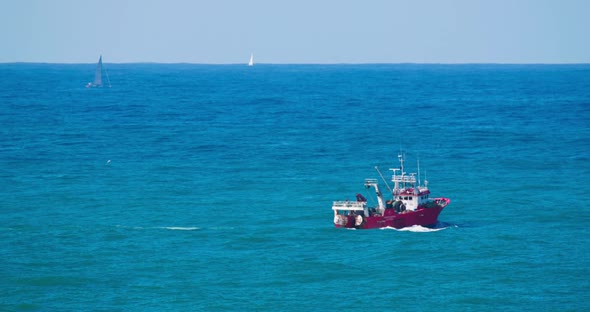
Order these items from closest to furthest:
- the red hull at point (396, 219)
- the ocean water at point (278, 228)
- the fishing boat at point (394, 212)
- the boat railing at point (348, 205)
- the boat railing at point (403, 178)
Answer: the ocean water at point (278, 228), the boat railing at point (348, 205), the fishing boat at point (394, 212), the red hull at point (396, 219), the boat railing at point (403, 178)

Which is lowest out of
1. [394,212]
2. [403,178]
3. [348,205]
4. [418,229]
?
[418,229]

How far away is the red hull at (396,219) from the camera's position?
297ft

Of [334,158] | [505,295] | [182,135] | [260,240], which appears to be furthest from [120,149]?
[505,295]

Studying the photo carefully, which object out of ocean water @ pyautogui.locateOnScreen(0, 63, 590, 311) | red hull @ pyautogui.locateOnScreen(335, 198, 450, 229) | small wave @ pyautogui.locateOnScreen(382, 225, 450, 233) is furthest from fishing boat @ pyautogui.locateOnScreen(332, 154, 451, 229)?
ocean water @ pyautogui.locateOnScreen(0, 63, 590, 311)

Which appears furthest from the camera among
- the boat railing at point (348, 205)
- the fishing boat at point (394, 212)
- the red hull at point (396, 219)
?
the red hull at point (396, 219)

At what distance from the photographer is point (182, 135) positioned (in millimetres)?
164875

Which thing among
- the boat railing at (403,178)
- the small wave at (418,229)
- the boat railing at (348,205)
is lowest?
the small wave at (418,229)

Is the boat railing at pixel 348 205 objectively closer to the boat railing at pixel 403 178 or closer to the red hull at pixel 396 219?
the red hull at pixel 396 219

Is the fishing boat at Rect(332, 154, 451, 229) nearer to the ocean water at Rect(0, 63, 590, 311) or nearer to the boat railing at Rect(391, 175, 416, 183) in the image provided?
the boat railing at Rect(391, 175, 416, 183)

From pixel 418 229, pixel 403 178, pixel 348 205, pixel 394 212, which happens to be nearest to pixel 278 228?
pixel 348 205

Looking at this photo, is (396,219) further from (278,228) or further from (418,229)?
(278,228)

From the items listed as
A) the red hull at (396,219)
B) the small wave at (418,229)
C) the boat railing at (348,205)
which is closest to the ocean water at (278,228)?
the small wave at (418,229)

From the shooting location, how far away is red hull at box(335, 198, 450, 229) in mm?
90500

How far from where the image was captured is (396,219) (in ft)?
297
